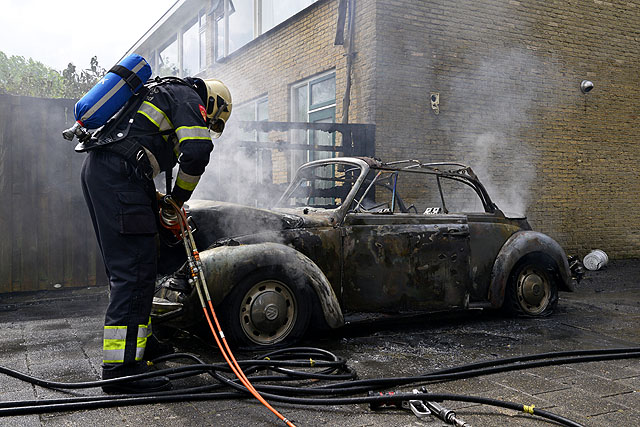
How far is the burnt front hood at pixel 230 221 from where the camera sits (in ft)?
14.2

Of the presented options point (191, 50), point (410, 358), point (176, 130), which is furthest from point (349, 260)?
point (191, 50)

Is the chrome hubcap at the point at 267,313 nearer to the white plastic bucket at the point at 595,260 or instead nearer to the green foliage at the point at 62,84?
the white plastic bucket at the point at 595,260

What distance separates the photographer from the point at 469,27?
9305 mm

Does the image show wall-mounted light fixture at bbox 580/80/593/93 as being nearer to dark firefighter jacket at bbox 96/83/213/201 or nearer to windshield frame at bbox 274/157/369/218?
windshield frame at bbox 274/157/369/218

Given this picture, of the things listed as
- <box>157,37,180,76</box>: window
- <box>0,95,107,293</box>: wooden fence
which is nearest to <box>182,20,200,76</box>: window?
<box>157,37,180,76</box>: window

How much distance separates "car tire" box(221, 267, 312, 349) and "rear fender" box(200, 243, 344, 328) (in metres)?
0.07

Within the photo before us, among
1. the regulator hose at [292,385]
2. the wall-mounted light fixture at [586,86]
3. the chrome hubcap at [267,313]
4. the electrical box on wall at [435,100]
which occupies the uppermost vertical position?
the wall-mounted light fixture at [586,86]

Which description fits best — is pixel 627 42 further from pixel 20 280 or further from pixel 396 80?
pixel 20 280

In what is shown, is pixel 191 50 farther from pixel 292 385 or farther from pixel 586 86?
pixel 292 385

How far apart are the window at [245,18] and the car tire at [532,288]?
673 cm

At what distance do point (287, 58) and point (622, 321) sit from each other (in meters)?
7.89

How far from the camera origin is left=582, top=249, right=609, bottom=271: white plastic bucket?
33.6 feet

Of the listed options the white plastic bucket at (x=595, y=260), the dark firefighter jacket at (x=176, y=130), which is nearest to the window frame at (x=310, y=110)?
the white plastic bucket at (x=595, y=260)

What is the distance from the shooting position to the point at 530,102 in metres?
9.95
